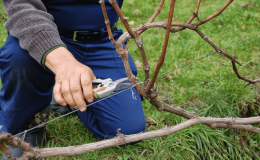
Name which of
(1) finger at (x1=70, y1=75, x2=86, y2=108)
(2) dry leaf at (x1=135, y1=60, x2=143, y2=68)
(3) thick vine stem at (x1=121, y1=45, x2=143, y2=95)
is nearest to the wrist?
(1) finger at (x1=70, y1=75, x2=86, y2=108)

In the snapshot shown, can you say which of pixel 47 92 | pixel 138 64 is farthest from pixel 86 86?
pixel 138 64

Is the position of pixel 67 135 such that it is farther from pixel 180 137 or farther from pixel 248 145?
pixel 248 145

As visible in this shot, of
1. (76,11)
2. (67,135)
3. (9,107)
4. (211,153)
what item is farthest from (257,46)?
(9,107)

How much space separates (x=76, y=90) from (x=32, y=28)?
52 centimetres

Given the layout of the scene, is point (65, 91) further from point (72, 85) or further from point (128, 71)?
point (128, 71)

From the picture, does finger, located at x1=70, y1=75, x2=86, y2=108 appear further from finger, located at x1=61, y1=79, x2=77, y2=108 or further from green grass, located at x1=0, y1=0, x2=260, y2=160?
green grass, located at x1=0, y1=0, x2=260, y2=160

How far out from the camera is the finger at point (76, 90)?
1.07 meters

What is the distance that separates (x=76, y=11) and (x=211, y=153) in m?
1.47

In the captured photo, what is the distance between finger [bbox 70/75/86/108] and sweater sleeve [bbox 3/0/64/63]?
1.00 ft

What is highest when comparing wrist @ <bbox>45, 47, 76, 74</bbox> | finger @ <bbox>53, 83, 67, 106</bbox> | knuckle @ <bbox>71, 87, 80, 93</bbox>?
wrist @ <bbox>45, 47, 76, 74</bbox>

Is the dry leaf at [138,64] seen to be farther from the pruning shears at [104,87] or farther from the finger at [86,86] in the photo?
the finger at [86,86]

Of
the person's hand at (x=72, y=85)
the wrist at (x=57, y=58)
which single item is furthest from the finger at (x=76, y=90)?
the wrist at (x=57, y=58)

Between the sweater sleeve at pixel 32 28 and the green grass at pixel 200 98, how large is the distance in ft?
2.48

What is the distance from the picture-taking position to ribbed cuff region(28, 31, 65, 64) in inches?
49.4
